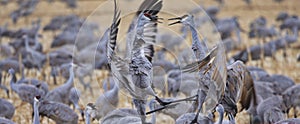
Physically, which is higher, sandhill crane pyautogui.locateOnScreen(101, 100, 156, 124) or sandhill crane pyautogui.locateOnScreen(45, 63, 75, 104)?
sandhill crane pyautogui.locateOnScreen(45, 63, 75, 104)

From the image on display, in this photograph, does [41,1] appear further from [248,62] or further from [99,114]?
[99,114]

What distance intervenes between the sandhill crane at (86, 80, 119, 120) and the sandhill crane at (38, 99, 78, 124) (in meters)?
0.26

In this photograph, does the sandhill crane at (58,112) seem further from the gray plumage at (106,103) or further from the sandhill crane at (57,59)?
the sandhill crane at (57,59)

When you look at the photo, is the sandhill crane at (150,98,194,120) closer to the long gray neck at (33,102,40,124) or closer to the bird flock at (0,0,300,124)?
the bird flock at (0,0,300,124)

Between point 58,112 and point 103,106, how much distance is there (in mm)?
557

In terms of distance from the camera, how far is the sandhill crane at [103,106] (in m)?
7.35

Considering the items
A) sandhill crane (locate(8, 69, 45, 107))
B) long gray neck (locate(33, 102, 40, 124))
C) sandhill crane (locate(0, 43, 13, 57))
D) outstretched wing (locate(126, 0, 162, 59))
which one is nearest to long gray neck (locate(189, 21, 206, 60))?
outstretched wing (locate(126, 0, 162, 59))

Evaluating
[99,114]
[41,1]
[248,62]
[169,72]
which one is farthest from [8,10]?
[99,114]

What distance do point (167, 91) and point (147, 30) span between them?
2584 mm

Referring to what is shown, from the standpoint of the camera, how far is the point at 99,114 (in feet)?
25.0

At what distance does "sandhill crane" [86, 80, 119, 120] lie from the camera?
735 centimetres

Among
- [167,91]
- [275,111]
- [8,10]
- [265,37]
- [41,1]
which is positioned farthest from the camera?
[41,1]

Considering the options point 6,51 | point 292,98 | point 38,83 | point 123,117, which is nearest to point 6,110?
point 38,83

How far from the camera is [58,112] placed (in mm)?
7672
